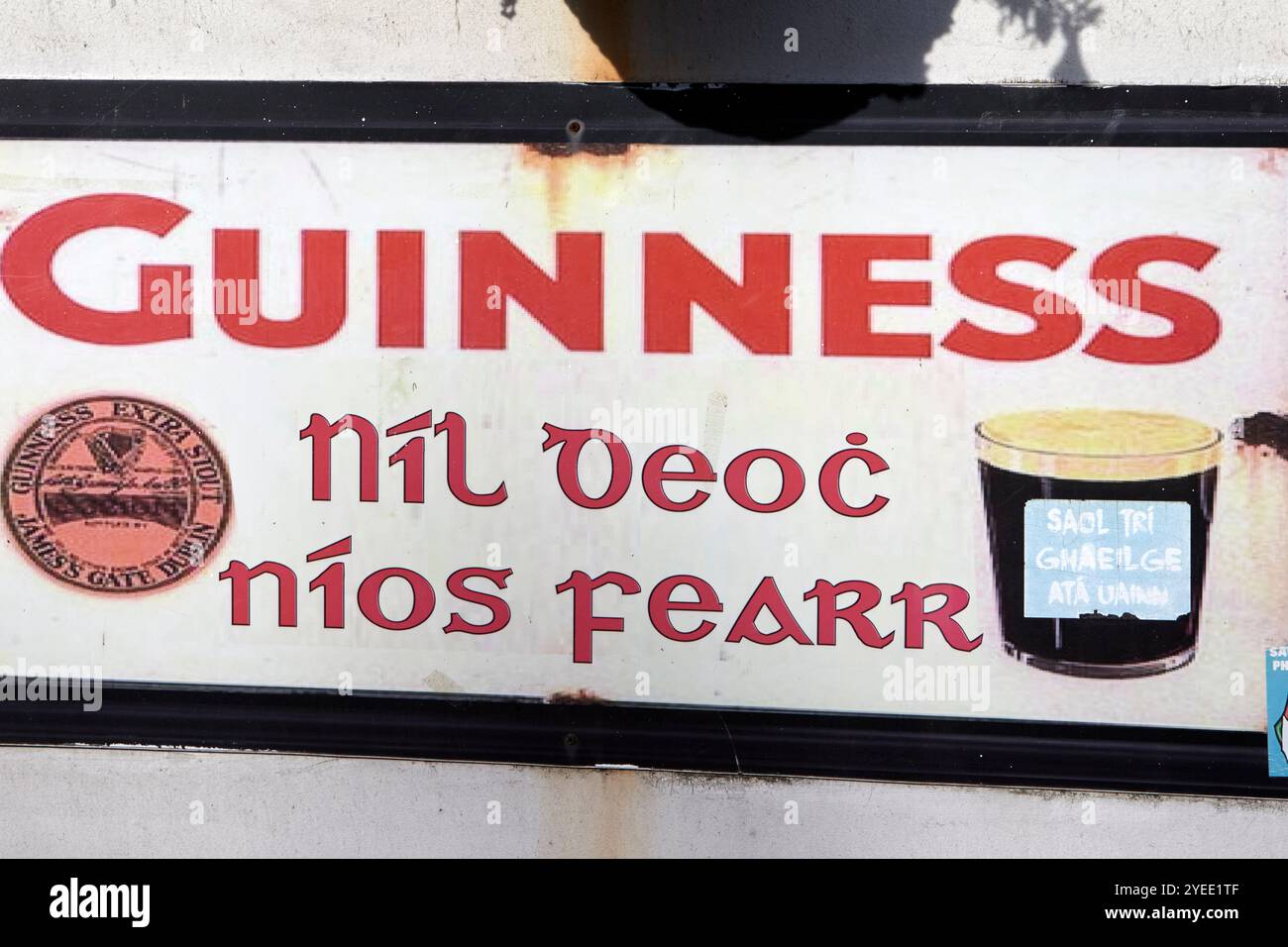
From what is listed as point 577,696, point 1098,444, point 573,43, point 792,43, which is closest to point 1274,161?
point 1098,444

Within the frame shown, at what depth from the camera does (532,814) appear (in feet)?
7.74

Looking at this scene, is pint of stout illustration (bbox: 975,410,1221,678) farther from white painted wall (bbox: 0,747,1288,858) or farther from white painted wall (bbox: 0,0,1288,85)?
white painted wall (bbox: 0,0,1288,85)

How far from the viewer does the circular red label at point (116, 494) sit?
2363 mm

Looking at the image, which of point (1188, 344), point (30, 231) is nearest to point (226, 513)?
point (30, 231)

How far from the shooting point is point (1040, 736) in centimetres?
227

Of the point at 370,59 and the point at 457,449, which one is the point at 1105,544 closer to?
the point at 457,449

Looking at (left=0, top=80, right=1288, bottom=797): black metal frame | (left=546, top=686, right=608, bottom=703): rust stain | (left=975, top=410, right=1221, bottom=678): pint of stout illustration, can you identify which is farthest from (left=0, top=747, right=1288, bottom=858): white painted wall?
(left=975, top=410, right=1221, bottom=678): pint of stout illustration

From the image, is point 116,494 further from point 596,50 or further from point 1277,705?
point 1277,705

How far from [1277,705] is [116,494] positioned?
8.60ft

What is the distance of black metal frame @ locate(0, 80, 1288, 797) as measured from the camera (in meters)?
2.23

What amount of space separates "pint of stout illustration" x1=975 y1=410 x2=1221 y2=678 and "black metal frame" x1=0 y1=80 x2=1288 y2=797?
8.0 inches

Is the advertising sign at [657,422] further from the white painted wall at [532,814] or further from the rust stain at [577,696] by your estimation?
the white painted wall at [532,814]

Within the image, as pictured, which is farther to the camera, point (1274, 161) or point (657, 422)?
point (657, 422)
